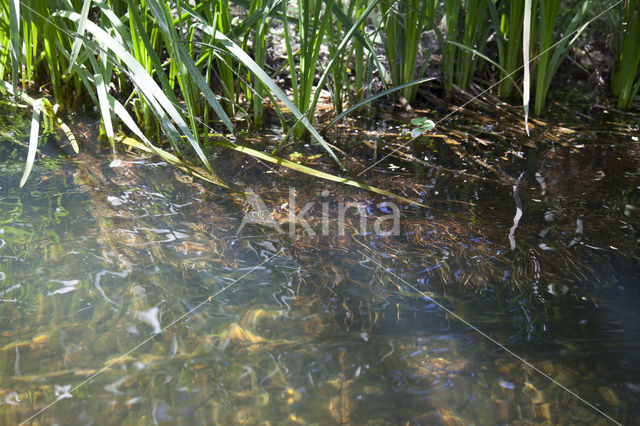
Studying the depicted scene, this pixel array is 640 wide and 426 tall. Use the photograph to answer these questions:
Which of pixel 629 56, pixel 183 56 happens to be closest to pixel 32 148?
pixel 183 56

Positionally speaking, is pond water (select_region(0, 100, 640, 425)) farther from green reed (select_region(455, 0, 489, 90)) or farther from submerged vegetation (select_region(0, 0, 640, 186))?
green reed (select_region(455, 0, 489, 90))

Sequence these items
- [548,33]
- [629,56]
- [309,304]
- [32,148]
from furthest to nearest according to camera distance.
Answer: [629,56], [548,33], [32,148], [309,304]

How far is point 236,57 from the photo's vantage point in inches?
41.9

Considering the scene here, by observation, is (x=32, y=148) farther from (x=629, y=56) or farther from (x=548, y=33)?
(x=629, y=56)

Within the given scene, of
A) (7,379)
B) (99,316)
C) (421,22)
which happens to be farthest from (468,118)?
(7,379)

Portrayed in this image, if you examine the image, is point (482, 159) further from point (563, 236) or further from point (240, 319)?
point (240, 319)

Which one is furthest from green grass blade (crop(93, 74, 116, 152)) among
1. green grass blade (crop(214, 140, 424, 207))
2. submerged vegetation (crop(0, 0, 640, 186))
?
green grass blade (crop(214, 140, 424, 207))

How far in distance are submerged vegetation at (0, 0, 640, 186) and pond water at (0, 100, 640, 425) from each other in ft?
0.52

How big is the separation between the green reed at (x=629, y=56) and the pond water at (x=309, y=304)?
2.64 feet

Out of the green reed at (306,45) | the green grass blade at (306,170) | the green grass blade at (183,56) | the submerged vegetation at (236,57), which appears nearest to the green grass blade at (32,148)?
the submerged vegetation at (236,57)

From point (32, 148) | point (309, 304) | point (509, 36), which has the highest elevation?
point (509, 36)

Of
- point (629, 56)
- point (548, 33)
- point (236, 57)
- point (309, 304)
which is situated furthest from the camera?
point (629, 56)

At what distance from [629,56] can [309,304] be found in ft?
5.26

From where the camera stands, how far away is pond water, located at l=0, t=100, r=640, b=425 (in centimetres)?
59
